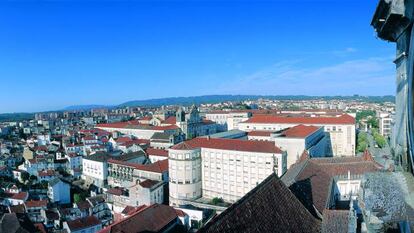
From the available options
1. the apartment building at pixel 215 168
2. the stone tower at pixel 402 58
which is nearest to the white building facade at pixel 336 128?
the apartment building at pixel 215 168

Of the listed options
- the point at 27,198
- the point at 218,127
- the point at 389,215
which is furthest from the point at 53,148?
the point at 389,215

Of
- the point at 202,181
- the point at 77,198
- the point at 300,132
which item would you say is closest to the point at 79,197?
the point at 77,198

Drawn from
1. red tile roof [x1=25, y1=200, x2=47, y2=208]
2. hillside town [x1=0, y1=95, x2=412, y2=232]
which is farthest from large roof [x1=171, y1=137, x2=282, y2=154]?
red tile roof [x1=25, y1=200, x2=47, y2=208]

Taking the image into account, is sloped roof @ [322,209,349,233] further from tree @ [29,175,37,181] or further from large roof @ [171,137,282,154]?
tree @ [29,175,37,181]

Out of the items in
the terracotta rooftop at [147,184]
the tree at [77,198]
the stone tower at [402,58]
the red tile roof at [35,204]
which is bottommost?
the tree at [77,198]

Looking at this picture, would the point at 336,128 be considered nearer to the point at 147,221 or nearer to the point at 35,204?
the point at 147,221

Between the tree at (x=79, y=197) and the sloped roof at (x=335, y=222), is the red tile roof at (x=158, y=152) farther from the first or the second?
the sloped roof at (x=335, y=222)

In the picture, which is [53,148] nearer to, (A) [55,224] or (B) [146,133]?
(B) [146,133]

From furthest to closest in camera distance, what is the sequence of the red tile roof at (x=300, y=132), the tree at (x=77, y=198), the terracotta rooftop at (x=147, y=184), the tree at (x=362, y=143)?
the tree at (x=362, y=143) → the tree at (x=77, y=198) → the red tile roof at (x=300, y=132) → the terracotta rooftop at (x=147, y=184)
